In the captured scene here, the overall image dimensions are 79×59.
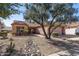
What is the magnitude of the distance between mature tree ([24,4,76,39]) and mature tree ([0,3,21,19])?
0.20 meters

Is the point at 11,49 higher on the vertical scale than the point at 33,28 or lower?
lower

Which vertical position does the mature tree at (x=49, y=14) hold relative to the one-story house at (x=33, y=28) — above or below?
above

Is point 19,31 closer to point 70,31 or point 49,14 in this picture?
point 49,14

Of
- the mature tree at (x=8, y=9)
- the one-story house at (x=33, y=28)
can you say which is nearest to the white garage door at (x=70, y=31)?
the one-story house at (x=33, y=28)

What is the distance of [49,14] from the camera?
6.42m

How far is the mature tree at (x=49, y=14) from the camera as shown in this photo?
6.39 metres

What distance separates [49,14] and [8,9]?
2.36 feet

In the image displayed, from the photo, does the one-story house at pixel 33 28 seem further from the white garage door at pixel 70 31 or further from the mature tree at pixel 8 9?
the mature tree at pixel 8 9

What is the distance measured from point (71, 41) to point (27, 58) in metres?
0.82

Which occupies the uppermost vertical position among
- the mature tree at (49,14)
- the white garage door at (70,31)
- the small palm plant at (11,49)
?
the mature tree at (49,14)

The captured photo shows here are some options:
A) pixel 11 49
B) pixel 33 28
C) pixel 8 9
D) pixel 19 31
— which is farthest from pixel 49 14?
pixel 11 49

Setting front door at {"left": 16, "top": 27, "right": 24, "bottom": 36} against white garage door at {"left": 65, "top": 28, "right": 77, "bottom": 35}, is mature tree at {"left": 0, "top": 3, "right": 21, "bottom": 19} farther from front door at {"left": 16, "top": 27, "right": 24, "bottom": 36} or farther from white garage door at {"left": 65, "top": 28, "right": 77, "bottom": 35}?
white garage door at {"left": 65, "top": 28, "right": 77, "bottom": 35}

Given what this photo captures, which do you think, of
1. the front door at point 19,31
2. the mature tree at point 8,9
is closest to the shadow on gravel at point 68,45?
the front door at point 19,31

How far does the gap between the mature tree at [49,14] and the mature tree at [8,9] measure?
20 centimetres
